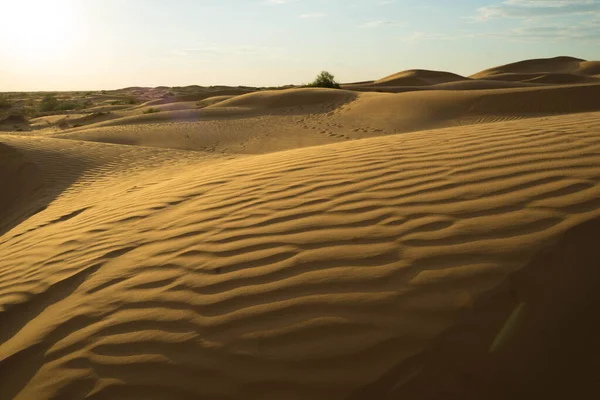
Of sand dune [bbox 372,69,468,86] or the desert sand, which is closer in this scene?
the desert sand

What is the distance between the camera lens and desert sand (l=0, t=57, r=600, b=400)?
1915 millimetres

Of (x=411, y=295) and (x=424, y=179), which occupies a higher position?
(x=424, y=179)

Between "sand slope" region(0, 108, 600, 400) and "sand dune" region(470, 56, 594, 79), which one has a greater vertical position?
"sand dune" region(470, 56, 594, 79)

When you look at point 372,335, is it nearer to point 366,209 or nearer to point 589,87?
point 366,209

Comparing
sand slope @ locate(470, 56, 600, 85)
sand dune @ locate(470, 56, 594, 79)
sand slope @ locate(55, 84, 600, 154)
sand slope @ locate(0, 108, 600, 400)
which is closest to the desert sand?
sand slope @ locate(0, 108, 600, 400)

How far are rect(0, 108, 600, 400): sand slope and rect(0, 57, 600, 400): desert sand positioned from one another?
1cm

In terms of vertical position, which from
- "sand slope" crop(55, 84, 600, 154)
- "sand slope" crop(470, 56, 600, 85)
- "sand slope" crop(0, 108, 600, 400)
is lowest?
"sand slope" crop(0, 108, 600, 400)

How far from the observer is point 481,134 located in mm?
5031

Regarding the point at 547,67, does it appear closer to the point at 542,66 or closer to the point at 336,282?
the point at 542,66

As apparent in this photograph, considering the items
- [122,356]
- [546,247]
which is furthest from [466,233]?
[122,356]

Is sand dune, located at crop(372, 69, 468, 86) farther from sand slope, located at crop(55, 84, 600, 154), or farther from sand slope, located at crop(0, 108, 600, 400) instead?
sand slope, located at crop(0, 108, 600, 400)

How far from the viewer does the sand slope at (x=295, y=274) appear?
2.02 meters

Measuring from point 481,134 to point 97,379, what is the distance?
4.33 metres

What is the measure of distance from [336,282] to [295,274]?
267 mm
